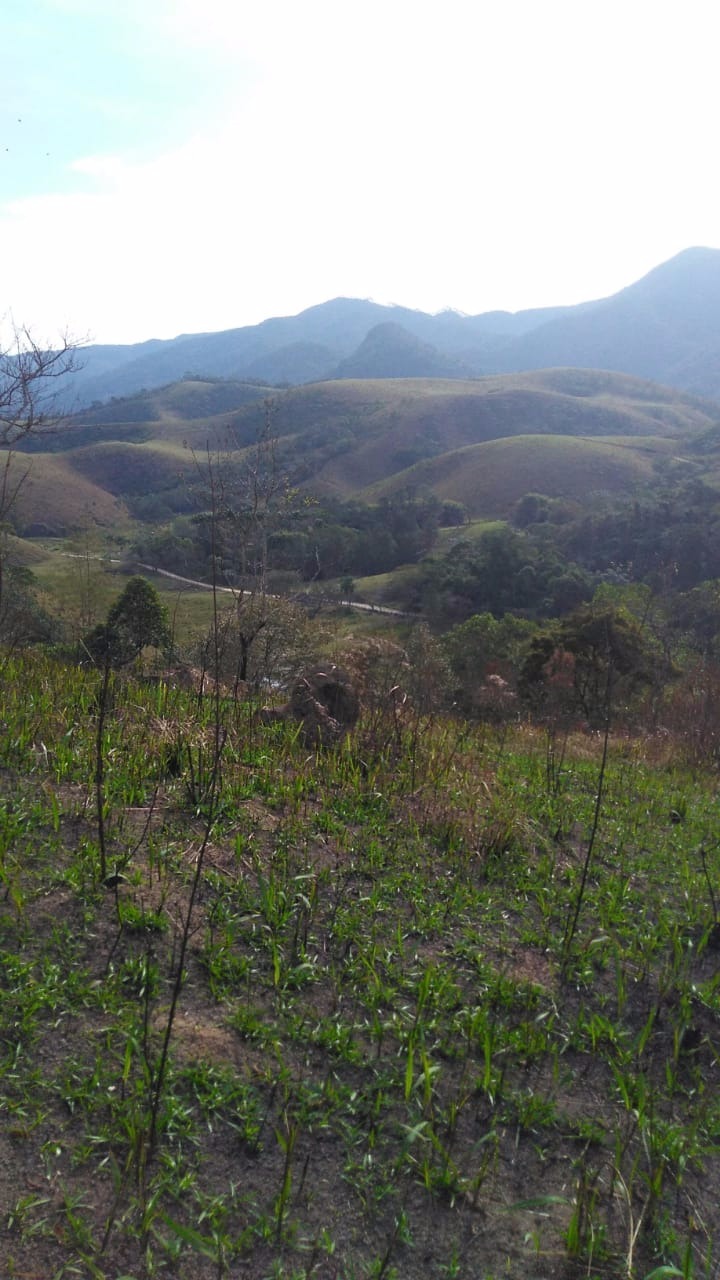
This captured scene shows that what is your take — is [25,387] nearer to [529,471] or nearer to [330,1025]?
[330,1025]

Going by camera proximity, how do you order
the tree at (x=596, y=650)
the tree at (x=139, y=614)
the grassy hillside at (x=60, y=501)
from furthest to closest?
the grassy hillside at (x=60, y=501)
the tree at (x=596, y=650)
the tree at (x=139, y=614)

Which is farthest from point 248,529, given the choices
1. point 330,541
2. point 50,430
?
point 330,541

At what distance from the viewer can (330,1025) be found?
2621mm

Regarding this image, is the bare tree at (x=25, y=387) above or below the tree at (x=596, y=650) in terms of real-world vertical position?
above

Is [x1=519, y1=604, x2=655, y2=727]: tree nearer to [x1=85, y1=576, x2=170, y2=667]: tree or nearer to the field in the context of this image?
[x1=85, y1=576, x2=170, y2=667]: tree

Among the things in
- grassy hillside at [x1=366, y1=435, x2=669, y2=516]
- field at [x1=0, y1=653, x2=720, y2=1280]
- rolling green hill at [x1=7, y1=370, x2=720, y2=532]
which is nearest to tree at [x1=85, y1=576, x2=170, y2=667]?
field at [x1=0, y1=653, x2=720, y2=1280]

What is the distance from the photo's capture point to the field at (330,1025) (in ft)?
6.40

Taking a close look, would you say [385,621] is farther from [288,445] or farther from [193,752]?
[288,445]

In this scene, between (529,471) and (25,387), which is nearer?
(25,387)

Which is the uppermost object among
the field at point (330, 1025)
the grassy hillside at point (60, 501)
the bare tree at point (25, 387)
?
the bare tree at point (25, 387)

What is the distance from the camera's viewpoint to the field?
1951mm

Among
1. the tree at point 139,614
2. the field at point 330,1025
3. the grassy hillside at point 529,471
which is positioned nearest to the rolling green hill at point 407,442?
the grassy hillside at point 529,471

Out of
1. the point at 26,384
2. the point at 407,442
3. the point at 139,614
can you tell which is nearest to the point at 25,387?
the point at 26,384

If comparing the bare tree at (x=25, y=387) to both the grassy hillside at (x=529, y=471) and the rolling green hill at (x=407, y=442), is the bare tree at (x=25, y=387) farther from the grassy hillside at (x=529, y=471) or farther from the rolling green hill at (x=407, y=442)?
the grassy hillside at (x=529, y=471)
